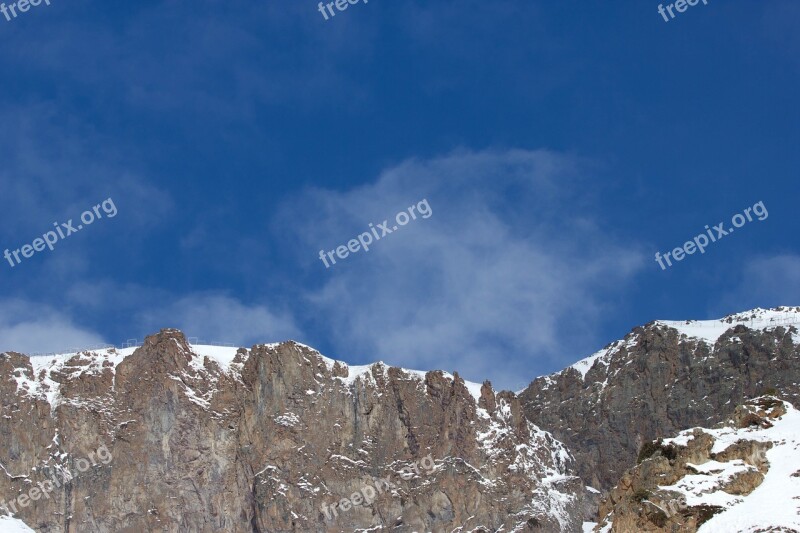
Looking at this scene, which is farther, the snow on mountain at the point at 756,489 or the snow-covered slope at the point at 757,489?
the snow on mountain at the point at 756,489

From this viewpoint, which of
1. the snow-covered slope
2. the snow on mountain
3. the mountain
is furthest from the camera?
the mountain

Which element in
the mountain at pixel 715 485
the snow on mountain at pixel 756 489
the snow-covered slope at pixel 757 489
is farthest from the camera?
the mountain at pixel 715 485

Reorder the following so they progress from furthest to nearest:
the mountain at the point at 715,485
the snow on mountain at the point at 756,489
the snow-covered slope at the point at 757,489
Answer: the mountain at the point at 715,485, the snow on mountain at the point at 756,489, the snow-covered slope at the point at 757,489

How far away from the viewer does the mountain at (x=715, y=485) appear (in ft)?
458

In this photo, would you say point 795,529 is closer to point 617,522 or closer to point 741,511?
point 741,511

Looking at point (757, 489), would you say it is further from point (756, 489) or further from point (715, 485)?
point (715, 485)

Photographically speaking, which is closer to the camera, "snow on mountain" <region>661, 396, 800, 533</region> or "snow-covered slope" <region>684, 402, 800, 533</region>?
"snow-covered slope" <region>684, 402, 800, 533</region>

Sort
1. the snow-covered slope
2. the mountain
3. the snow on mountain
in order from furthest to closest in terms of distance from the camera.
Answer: the mountain, the snow on mountain, the snow-covered slope

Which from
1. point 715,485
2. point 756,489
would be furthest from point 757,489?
point 715,485

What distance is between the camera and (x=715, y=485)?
475ft

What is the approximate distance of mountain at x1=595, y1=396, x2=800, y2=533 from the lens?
139500mm

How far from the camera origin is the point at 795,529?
134625 mm

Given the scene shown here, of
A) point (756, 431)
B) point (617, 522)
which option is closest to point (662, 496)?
point (617, 522)

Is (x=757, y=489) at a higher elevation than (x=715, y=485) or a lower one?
lower
